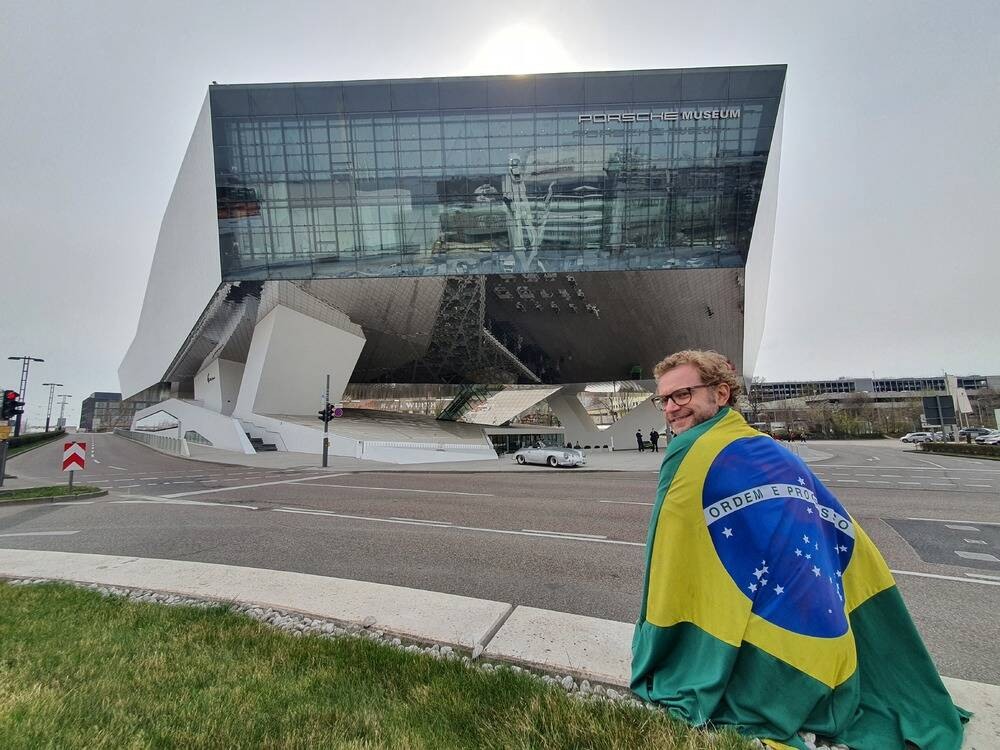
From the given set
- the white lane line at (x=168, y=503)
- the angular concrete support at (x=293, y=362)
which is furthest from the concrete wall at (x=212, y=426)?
the white lane line at (x=168, y=503)

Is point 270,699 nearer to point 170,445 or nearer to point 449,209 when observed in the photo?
point 449,209

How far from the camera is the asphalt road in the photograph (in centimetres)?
439

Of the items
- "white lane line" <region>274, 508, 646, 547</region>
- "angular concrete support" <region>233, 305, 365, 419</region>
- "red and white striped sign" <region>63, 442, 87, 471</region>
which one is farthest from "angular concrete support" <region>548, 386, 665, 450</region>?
"red and white striped sign" <region>63, 442, 87, 471</region>

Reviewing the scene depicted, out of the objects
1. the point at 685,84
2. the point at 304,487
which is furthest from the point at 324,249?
the point at 685,84

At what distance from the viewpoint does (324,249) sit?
31.5m

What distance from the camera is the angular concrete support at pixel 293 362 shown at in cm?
3194

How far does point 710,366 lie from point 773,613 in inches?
46.7

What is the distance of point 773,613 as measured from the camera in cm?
201

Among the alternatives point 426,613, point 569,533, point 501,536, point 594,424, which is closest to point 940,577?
point 569,533

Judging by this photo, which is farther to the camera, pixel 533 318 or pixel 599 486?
pixel 533 318

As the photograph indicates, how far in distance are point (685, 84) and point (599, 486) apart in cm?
2714

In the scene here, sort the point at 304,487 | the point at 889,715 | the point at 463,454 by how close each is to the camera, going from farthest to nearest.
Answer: the point at 463,454
the point at 304,487
the point at 889,715

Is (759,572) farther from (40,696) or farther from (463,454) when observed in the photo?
(463,454)

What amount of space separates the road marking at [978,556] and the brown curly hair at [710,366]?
6065mm
